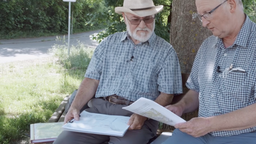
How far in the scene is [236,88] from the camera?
212 cm

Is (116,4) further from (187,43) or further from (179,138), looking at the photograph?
(179,138)

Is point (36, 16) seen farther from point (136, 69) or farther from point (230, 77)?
point (230, 77)

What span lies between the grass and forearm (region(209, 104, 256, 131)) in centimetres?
265

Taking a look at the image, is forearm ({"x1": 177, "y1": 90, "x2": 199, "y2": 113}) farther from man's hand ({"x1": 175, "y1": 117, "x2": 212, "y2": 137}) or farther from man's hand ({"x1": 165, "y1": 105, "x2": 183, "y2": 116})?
man's hand ({"x1": 175, "y1": 117, "x2": 212, "y2": 137})

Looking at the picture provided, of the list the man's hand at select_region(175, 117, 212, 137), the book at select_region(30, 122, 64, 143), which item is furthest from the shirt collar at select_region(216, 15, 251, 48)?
the book at select_region(30, 122, 64, 143)

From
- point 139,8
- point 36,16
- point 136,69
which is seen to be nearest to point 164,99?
point 136,69

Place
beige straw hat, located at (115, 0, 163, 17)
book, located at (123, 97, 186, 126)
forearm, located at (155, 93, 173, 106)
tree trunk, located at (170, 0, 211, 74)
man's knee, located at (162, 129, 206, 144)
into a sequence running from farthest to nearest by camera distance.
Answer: tree trunk, located at (170, 0, 211, 74), beige straw hat, located at (115, 0, 163, 17), forearm, located at (155, 93, 173, 106), man's knee, located at (162, 129, 206, 144), book, located at (123, 97, 186, 126)

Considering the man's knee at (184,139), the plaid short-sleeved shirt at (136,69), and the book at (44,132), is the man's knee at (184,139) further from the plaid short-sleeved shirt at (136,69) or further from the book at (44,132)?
the book at (44,132)

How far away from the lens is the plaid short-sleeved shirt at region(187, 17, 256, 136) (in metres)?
2.10

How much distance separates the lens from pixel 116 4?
6.14m

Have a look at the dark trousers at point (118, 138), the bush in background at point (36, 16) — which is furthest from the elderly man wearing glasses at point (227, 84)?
the bush in background at point (36, 16)

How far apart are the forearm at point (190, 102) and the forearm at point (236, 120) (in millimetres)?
475

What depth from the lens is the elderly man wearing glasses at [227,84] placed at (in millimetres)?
2061

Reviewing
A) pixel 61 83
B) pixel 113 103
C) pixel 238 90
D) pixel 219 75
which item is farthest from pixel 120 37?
pixel 61 83
